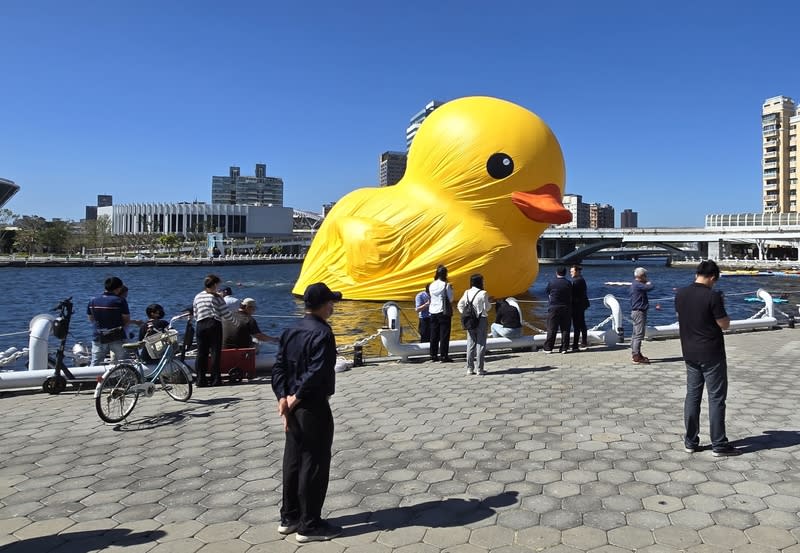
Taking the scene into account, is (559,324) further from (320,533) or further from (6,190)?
(6,190)

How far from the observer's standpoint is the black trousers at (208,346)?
7.33m

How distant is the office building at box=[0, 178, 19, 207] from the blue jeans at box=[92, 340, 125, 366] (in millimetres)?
3385

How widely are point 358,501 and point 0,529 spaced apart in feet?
7.64

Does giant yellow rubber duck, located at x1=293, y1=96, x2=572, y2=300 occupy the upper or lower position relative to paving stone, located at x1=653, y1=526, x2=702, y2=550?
upper

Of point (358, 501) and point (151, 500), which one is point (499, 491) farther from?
point (151, 500)

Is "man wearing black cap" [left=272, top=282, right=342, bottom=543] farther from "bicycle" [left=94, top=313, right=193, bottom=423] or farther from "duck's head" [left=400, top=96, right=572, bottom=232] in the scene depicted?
"duck's head" [left=400, top=96, right=572, bottom=232]

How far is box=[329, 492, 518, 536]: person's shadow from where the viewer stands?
3.65 meters

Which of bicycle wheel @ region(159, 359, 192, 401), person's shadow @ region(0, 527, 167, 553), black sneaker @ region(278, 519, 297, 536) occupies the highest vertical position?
bicycle wheel @ region(159, 359, 192, 401)

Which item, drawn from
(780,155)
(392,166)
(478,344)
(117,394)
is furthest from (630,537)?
(392,166)

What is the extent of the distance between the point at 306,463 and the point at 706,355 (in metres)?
3.51

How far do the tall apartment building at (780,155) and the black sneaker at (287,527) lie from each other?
377ft


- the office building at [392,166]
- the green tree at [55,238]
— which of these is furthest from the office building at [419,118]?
the green tree at [55,238]

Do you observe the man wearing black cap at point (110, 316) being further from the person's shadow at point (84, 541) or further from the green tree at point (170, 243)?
the green tree at point (170, 243)

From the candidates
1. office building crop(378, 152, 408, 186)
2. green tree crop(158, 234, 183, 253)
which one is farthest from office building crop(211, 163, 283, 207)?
green tree crop(158, 234, 183, 253)
